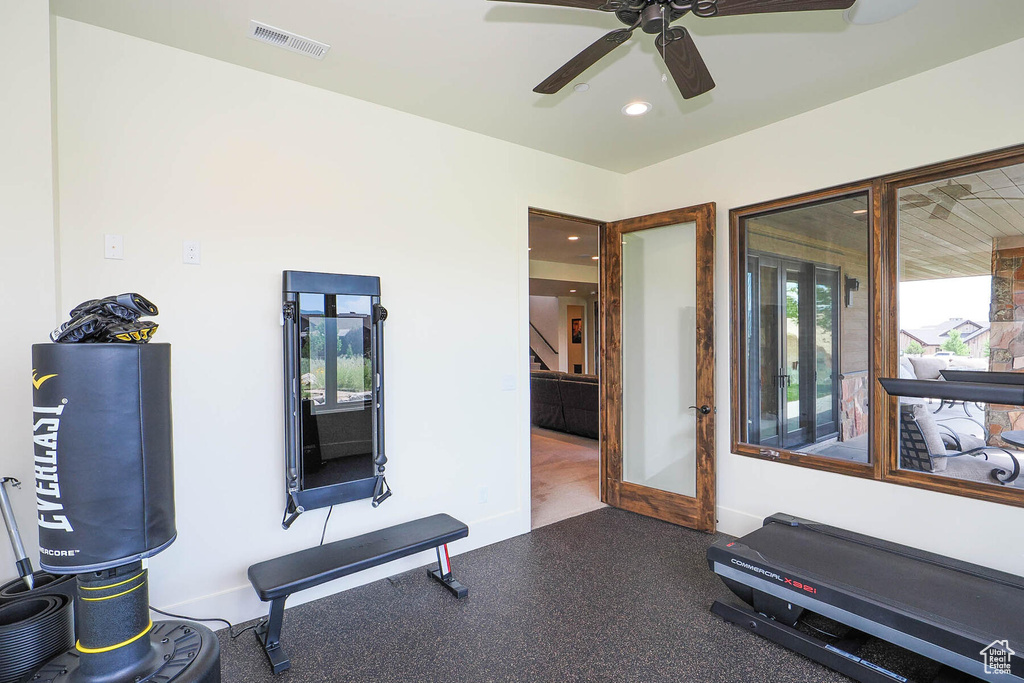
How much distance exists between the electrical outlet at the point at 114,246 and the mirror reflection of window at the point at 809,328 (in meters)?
3.70

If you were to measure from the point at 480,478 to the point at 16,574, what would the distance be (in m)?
2.29

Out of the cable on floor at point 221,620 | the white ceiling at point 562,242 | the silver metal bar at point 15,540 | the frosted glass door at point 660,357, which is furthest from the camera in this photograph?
the white ceiling at point 562,242

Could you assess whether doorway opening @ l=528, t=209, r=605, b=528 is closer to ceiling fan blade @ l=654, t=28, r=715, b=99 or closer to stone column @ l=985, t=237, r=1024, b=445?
ceiling fan blade @ l=654, t=28, r=715, b=99

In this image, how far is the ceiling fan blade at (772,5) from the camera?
1.56 m

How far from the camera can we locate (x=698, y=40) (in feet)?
7.95

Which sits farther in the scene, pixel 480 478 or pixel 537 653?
pixel 480 478

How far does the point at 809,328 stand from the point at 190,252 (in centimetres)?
369

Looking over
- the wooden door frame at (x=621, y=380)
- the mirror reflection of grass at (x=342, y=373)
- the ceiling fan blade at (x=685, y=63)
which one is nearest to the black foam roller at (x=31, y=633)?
the mirror reflection of grass at (x=342, y=373)

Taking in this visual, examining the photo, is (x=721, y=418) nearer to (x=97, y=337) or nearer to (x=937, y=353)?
(x=937, y=353)

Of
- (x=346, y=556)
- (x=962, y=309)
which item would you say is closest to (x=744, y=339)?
(x=962, y=309)

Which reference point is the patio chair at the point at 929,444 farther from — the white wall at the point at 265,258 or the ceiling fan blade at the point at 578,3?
the ceiling fan blade at the point at 578,3

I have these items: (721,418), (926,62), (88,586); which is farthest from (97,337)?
(926,62)

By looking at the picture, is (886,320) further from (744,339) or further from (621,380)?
(621,380)

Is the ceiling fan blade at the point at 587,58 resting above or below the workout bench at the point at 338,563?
above
